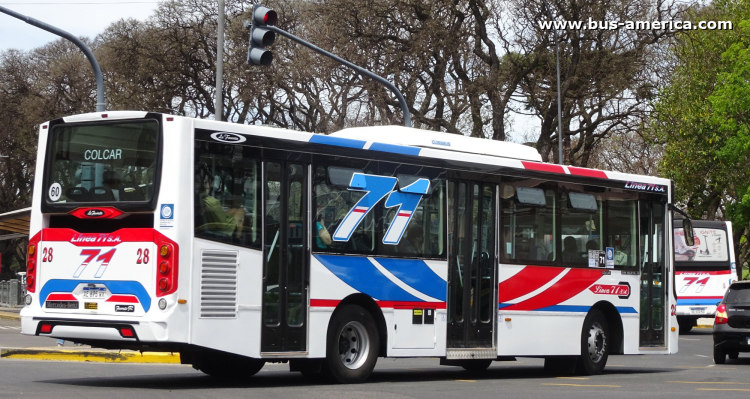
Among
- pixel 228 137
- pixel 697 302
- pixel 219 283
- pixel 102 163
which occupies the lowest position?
pixel 697 302

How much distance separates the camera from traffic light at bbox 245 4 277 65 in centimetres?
1788

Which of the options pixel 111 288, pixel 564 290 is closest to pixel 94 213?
pixel 111 288

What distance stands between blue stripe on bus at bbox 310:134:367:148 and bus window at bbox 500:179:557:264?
2708mm

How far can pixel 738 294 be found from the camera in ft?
64.8

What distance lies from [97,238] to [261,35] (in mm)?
7240

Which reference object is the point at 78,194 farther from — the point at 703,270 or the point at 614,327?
the point at 703,270

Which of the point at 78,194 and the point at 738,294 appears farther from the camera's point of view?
the point at 738,294

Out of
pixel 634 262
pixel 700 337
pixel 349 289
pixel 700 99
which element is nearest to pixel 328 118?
pixel 700 99

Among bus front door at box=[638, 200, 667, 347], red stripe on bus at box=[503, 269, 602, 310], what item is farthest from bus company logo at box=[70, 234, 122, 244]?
bus front door at box=[638, 200, 667, 347]

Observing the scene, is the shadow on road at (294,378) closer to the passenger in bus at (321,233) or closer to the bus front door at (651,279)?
the bus front door at (651,279)

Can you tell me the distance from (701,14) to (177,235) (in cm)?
3154

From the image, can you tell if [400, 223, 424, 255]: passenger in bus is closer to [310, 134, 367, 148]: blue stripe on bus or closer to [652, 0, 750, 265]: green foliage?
[310, 134, 367, 148]: blue stripe on bus

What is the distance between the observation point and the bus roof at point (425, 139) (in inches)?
555

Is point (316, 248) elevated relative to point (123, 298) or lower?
elevated
